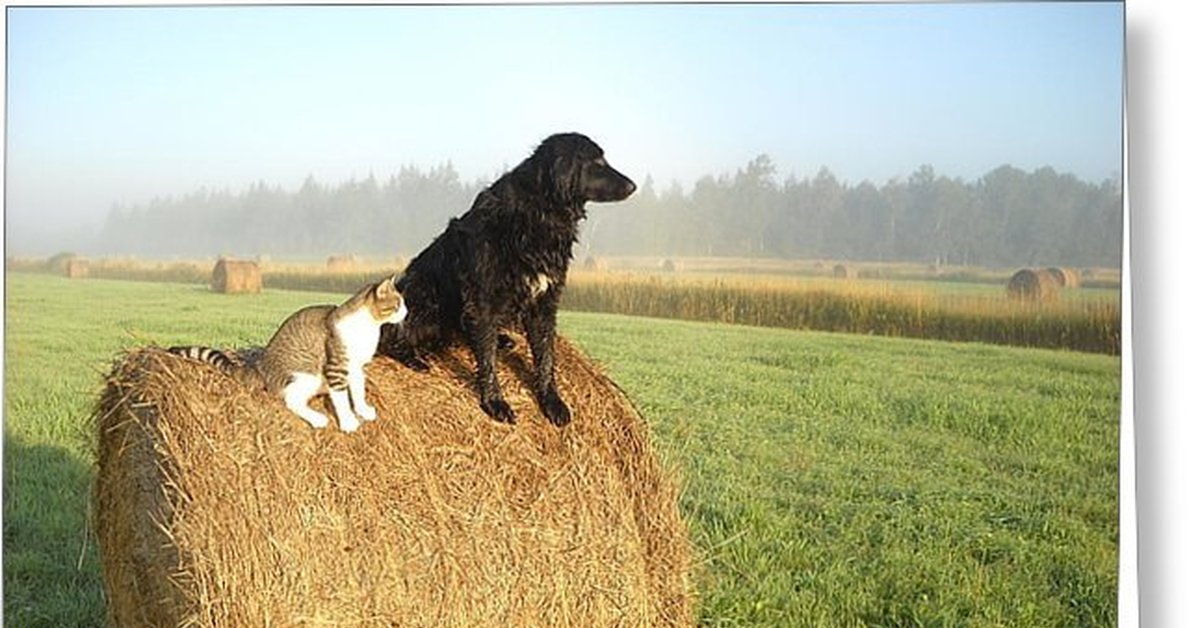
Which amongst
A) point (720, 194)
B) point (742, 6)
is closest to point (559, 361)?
point (720, 194)

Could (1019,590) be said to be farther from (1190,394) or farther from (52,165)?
(52,165)

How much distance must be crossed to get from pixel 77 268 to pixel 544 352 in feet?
5.18

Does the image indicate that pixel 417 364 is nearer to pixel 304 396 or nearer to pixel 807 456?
pixel 304 396

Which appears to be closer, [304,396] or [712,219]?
[304,396]

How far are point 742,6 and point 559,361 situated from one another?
4.00ft

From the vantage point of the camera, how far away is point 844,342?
4.67 m

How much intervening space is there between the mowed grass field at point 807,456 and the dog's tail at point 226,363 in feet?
2.67

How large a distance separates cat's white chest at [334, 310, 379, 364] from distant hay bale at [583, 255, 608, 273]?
111 cm

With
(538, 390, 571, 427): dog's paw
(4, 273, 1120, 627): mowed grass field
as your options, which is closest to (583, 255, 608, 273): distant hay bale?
(4, 273, 1120, 627): mowed grass field

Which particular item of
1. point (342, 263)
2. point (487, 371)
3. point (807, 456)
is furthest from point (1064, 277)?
point (342, 263)

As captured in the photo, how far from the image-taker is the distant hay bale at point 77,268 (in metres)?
4.50

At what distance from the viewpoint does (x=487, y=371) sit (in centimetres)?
367

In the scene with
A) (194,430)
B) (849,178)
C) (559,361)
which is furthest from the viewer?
(849,178)

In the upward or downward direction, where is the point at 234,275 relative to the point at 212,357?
upward
